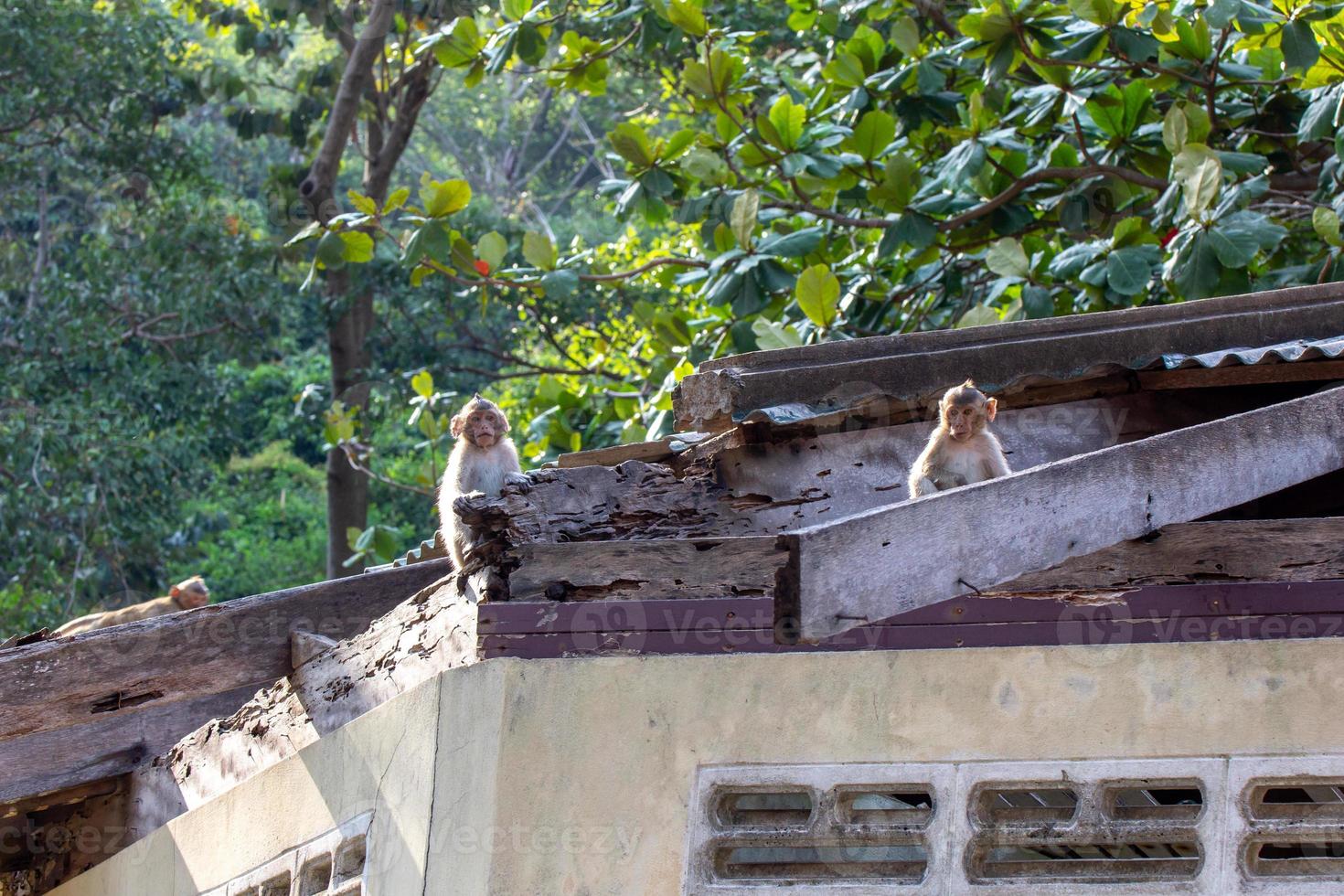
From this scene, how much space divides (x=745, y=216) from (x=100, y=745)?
3567 millimetres

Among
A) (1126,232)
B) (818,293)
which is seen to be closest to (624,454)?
(818,293)

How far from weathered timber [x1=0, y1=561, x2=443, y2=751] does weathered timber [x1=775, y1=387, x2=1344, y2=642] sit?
2.12 meters

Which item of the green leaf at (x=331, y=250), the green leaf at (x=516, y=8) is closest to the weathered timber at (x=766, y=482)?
the green leaf at (x=331, y=250)

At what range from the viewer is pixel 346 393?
1176 centimetres

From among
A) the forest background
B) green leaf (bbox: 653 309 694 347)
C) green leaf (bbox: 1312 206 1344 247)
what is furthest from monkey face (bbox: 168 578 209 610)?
green leaf (bbox: 1312 206 1344 247)

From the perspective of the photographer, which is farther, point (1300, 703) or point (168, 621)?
point (168, 621)

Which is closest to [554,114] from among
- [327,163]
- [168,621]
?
[327,163]

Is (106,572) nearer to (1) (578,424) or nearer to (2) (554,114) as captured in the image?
(1) (578,424)

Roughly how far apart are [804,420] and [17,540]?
379 inches

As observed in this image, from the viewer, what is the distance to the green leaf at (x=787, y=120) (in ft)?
23.1

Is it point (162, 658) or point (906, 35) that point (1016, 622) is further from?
point (906, 35)

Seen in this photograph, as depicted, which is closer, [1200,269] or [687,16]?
[1200,269]

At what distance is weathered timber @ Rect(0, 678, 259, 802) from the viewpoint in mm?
4148

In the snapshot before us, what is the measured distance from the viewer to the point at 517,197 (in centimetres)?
2472
